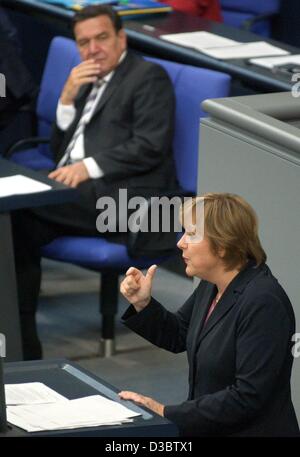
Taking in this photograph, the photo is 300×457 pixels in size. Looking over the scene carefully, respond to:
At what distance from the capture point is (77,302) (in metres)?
6.07

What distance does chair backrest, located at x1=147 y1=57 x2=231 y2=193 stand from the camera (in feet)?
17.4

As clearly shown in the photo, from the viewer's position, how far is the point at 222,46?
6.00m

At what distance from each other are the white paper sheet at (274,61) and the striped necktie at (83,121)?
2.20ft

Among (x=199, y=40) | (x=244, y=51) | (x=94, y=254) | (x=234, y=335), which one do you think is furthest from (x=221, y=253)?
(x=199, y=40)

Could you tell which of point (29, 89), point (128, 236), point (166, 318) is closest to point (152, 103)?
point (128, 236)

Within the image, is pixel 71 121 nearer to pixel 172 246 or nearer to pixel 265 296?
pixel 172 246

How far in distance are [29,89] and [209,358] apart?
3.20 m

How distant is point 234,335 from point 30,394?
1.59 ft

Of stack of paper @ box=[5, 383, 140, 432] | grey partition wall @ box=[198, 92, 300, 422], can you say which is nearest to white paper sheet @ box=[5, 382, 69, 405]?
stack of paper @ box=[5, 383, 140, 432]

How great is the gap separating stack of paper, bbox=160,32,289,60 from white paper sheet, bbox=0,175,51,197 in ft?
3.94

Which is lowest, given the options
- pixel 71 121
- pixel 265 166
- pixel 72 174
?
pixel 72 174

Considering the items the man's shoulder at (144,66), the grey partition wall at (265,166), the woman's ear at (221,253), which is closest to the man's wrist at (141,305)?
the woman's ear at (221,253)
